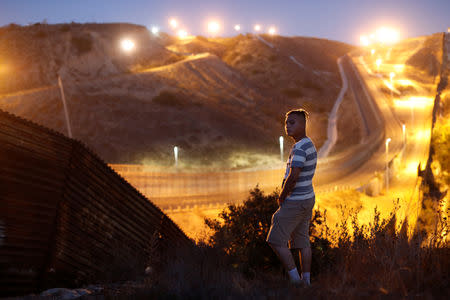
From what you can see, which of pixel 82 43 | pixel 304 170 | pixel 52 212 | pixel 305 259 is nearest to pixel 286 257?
pixel 305 259

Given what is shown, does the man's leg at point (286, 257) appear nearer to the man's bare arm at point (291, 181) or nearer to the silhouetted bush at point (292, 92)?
the man's bare arm at point (291, 181)

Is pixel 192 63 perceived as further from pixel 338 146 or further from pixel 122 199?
pixel 122 199

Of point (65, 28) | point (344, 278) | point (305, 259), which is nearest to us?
point (344, 278)

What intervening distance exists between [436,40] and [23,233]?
440 feet

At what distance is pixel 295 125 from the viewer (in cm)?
564

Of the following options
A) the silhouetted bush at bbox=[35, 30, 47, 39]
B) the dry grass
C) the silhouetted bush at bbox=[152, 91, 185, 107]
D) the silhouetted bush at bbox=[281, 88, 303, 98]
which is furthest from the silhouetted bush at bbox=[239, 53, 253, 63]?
the dry grass

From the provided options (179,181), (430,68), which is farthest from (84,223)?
(430,68)

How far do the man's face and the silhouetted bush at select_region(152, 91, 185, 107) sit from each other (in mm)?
54858

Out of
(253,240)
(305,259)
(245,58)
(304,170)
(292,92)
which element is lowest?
(305,259)

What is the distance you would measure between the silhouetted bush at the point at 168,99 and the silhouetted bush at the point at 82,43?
1626cm

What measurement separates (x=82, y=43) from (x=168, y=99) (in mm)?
20241

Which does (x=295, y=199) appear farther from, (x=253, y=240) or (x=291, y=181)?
(x=253, y=240)

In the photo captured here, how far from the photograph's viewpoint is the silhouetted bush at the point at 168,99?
59.8 m

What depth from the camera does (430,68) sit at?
102m
